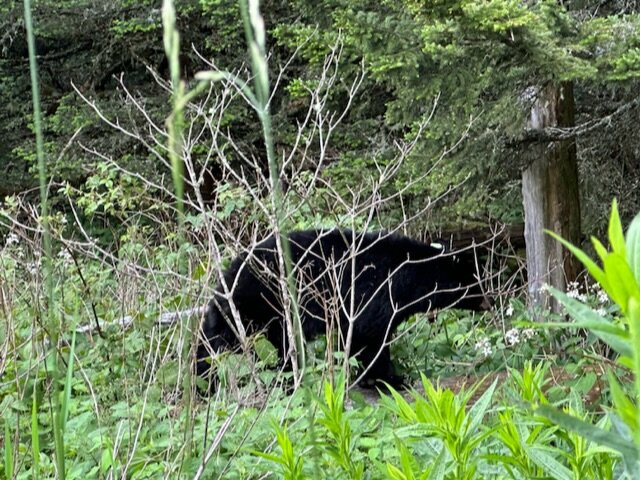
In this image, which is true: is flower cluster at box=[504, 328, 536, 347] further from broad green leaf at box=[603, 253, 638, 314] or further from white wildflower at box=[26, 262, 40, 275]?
broad green leaf at box=[603, 253, 638, 314]

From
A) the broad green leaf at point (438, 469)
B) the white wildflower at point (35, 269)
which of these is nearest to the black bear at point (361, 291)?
the white wildflower at point (35, 269)

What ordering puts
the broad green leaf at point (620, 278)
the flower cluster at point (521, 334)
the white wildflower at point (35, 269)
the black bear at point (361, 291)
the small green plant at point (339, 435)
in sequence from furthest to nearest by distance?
the black bear at point (361, 291), the flower cluster at point (521, 334), the white wildflower at point (35, 269), the small green plant at point (339, 435), the broad green leaf at point (620, 278)

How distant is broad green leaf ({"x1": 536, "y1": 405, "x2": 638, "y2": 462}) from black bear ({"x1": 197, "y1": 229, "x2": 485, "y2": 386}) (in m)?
4.85

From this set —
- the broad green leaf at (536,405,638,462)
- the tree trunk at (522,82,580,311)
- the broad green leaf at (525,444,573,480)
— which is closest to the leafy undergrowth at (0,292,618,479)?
the broad green leaf at (525,444,573,480)

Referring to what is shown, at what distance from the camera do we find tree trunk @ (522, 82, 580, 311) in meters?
7.22

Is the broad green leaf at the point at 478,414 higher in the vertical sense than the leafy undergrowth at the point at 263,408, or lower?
higher

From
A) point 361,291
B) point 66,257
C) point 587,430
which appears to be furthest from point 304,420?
point 66,257

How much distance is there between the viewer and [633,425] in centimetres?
98

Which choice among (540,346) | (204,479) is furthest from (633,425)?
(540,346)

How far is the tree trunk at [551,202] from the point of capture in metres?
7.22

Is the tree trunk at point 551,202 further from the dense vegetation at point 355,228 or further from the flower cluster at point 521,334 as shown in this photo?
the flower cluster at point 521,334

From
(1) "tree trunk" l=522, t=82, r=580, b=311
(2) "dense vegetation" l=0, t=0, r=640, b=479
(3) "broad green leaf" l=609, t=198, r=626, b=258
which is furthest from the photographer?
(1) "tree trunk" l=522, t=82, r=580, b=311

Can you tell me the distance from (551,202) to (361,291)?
1969 mm

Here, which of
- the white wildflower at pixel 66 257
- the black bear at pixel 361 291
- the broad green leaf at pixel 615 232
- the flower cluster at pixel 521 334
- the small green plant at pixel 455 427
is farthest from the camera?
the black bear at pixel 361 291
